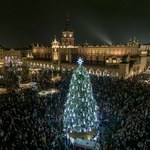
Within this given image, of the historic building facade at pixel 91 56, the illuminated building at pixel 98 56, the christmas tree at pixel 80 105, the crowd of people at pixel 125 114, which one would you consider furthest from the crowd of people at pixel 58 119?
the historic building facade at pixel 91 56

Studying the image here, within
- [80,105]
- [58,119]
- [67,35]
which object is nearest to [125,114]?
[58,119]

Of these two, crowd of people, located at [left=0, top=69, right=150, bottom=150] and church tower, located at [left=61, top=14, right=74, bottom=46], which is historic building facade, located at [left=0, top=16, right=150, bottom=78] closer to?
church tower, located at [left=61, top=14, right=74, bottom=46]

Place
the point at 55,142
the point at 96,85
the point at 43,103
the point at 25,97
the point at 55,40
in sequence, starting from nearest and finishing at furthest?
the point at 55,142, the point at 43,103, the point at 25,97, the point at 96,85, the point at 55,40

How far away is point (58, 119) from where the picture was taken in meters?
21.2

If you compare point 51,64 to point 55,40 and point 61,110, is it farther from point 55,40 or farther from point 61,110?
point 61,110

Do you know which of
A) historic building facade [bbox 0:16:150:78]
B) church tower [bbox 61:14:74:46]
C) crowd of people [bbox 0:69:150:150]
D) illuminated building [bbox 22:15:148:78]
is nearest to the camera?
crowd of people [bbox 0:69:150:150]

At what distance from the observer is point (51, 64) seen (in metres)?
69.7

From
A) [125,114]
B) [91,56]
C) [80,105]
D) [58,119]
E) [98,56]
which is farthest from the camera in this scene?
[91,56]

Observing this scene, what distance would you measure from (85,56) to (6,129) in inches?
Result: 2245

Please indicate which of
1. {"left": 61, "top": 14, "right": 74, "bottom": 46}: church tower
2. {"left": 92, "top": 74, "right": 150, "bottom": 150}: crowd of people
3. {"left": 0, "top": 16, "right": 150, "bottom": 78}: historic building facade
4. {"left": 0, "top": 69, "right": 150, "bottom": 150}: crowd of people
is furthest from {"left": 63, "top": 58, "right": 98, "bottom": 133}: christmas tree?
{"left": 61, "top": 14, "right": 74, "bottom": 46}: church tower

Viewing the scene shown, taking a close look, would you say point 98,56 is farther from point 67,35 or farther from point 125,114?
point 125,114

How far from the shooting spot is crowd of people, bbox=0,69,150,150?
16.2m

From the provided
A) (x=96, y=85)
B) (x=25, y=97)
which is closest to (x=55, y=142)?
(x=25, y=97)

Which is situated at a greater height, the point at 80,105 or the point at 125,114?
the point at 80,105
